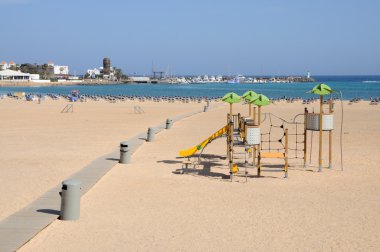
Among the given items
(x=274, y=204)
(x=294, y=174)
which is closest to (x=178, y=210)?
(x=274, y=204)

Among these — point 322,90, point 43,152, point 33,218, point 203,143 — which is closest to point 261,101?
point 322,90

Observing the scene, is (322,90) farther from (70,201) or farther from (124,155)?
(70,201)

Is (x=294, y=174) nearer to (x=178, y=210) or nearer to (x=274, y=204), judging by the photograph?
(x=274, y=204)

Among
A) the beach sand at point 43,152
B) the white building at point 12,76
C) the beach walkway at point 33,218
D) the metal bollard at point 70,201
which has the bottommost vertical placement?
the beach sand at point 43,152

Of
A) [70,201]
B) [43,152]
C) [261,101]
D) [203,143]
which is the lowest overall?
[43,152]

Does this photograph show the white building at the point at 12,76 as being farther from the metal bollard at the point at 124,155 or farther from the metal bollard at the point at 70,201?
the metal bollard at the point at 70,201

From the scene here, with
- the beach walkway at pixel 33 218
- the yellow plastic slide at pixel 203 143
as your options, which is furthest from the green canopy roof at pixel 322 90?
the beach walkway at pixel 33 218

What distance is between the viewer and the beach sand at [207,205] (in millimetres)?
7031

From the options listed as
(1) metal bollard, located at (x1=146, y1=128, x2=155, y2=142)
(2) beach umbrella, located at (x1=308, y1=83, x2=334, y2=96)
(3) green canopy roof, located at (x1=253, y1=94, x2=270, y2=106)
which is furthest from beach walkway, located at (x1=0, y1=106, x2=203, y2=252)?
(1) metal bollard, located at (x1=146, y1=128, x2=155, y2=142)

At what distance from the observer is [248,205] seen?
9.09m

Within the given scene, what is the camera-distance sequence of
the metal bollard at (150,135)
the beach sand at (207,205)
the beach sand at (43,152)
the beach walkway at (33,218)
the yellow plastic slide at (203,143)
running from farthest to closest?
1. the metal bollard at (150,135)
2. the yellow plastic slide at (203,143)
3. the beach sand at (43,152)
4. the beach sand at (207,205)
5. the beach walkway at (33,218)

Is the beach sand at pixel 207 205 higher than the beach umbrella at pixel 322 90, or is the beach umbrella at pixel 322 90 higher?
the beach umbrella at pixel 322 90

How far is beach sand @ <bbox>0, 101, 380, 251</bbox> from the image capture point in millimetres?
7031

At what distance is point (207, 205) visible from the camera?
9.06m
